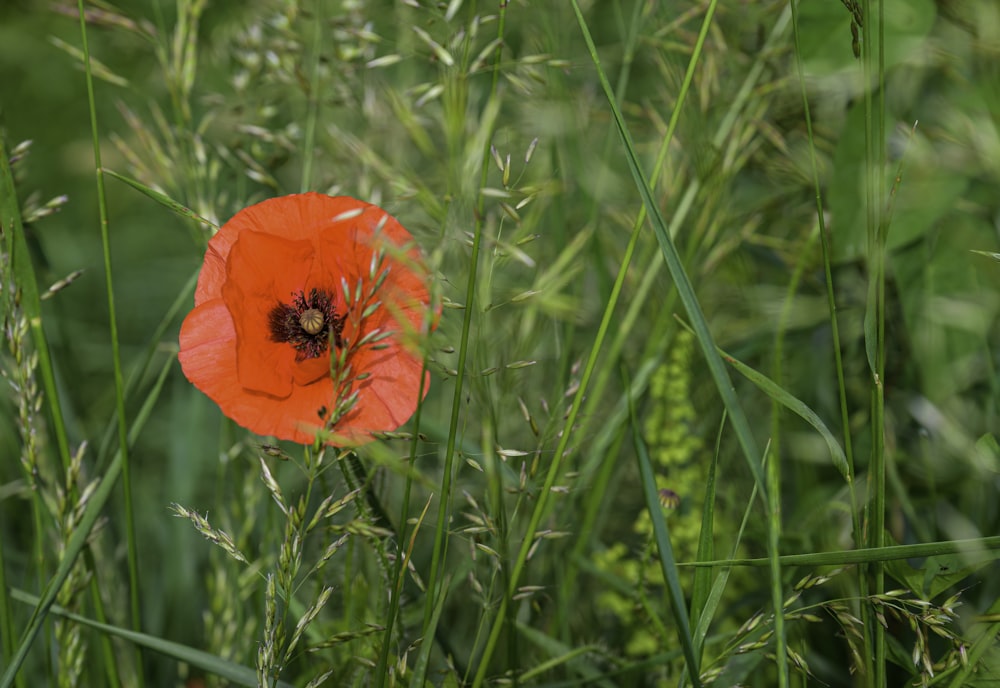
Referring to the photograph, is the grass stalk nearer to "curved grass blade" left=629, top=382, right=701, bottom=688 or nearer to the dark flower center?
"curved grass blade" left=629, top=382, right=701, bottom=688

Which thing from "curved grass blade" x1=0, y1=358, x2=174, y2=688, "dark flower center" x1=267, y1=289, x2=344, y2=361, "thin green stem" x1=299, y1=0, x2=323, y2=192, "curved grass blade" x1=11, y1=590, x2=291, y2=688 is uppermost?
"thin green stem" x1=299, y1=0, x2=323, y2=192

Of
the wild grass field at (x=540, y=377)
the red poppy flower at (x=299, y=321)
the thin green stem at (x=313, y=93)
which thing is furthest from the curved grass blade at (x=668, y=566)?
the thin green stem at (x=313, y=93)

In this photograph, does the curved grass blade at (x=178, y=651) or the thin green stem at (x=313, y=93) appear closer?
the curved grass blade at (x=178, y=651)

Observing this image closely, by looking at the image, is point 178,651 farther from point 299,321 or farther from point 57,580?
point 299,321

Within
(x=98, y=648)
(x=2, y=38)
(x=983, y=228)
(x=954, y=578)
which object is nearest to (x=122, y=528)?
(x=98, y=648)

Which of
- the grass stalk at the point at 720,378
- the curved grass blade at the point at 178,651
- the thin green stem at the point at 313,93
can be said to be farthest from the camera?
the thin green stem at the point at 313,93

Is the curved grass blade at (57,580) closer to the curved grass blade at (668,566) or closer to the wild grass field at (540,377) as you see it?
the wild grass field at (540,377)

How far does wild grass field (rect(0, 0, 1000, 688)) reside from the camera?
0.62 metres

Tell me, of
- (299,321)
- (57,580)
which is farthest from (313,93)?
(57,580)

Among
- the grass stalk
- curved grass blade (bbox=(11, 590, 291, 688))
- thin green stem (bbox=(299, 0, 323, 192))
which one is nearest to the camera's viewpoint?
the grass stalk

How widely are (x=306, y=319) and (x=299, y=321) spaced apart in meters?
0.03

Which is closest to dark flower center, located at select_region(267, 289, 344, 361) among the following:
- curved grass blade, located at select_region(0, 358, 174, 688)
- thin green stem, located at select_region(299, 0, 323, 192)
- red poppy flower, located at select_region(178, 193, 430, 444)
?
red poppy flower, located at select_region(178, 193, 430, 444)

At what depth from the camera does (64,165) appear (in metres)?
1.90

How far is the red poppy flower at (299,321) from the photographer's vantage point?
627 mm
